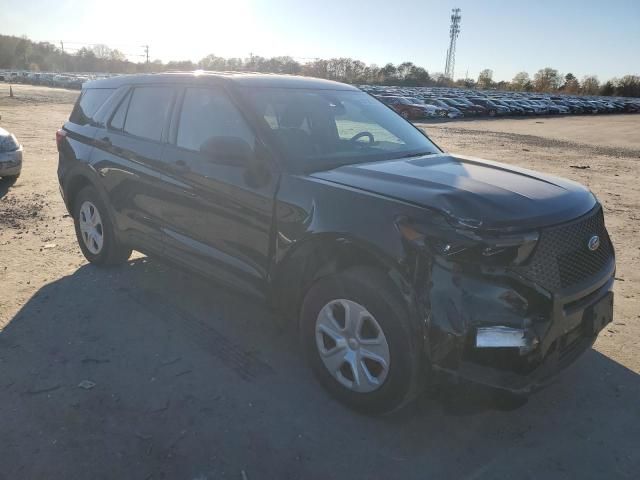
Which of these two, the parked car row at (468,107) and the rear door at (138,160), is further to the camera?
the parked car row at (468,107)

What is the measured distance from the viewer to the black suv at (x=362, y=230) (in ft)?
8.28

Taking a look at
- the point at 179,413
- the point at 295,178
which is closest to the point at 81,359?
the point at 179,413

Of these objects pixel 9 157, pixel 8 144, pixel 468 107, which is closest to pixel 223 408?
pixel 9 157

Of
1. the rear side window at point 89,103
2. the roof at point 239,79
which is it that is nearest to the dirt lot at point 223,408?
the rear side window at point 89,103

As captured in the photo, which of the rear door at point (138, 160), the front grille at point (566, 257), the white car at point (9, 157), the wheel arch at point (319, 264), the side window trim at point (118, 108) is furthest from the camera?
the white car at point (9, 157)

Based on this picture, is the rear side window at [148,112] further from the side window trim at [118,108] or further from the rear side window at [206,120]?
the rear side window at [206,120]

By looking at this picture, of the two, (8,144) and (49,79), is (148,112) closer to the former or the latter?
(8,144)

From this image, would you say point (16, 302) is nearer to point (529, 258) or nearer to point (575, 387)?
point (529, 258)

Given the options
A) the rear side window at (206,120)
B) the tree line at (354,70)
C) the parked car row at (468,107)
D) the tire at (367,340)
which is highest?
the tree line at (354,70)

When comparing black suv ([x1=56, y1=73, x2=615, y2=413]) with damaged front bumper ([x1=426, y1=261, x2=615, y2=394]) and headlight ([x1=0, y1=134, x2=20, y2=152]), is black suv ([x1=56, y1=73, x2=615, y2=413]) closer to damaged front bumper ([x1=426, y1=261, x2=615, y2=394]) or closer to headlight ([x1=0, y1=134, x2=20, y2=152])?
damaged front bumper ([x1=426, y1=261, x2=615, y2=394])

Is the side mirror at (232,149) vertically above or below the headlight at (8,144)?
above

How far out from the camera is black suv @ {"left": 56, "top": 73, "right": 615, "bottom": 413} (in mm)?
2523

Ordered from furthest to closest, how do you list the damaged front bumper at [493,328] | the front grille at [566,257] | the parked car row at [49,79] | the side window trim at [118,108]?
the parked car row at [49,79] → the side window trim at [118,108] → the front grille at [566,257] → the damaged front bumper at [493,328]

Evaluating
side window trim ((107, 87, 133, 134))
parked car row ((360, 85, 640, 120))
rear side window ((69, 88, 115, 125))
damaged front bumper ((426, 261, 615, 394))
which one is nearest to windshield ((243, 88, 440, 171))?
damaged front bumper ((426, 261, 615, 394))
